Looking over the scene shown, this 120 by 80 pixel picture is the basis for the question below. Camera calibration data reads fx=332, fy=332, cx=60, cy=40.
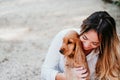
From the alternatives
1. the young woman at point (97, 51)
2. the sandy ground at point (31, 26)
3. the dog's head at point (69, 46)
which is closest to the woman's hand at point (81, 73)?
the young woman at point (97, 51)

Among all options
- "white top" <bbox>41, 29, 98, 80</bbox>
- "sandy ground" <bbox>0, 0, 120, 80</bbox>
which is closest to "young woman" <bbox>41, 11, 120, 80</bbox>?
"white top" <bbox>41, 29, 98, 80</bbox>

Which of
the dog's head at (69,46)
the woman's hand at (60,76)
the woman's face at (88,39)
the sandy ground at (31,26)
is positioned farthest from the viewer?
the sandy ground at (31,26)

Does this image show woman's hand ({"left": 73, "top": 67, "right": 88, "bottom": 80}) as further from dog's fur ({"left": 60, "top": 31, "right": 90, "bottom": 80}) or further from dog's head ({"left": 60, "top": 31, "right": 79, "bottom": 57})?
dog's head ({"left": 60, "top": 31, "right": 79, "bottom": 57})

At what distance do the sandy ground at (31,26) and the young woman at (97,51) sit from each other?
163 centimetres

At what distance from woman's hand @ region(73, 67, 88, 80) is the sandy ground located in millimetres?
1975

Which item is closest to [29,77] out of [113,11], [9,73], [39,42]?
[9,73]

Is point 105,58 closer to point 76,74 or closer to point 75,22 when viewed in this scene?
point 76,74

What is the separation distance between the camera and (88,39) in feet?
7.25

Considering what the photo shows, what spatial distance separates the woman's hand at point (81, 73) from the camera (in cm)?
221

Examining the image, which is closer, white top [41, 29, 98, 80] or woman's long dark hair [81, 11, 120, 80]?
woman's long dark hair [81, 11, 120, 80]

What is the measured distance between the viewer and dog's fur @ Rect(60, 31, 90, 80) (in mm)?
2098

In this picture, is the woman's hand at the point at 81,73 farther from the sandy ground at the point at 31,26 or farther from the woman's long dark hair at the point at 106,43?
the sandy ground at the point at 31,26

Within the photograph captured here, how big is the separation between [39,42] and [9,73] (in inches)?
43.3

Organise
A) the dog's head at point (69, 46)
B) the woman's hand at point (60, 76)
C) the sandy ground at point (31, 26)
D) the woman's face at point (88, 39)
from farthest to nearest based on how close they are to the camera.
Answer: the sandy ground at point (31, 26) → the woman's hand at point (60, 76) → the woman's face at point (88, 39) → the dog's head at point (69, 46)
